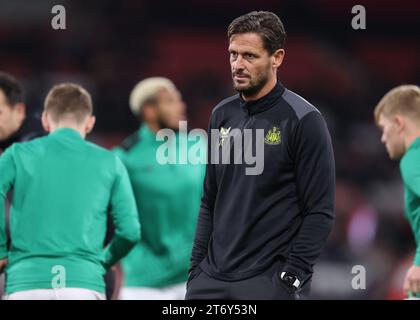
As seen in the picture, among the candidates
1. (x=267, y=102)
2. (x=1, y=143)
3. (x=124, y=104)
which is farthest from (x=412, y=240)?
(x=267, y=102)

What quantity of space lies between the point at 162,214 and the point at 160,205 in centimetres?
7

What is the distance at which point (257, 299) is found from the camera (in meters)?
3.72

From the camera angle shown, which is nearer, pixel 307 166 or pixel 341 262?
pixel 307 166

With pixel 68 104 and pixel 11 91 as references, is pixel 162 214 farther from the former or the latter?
pixel 68 104

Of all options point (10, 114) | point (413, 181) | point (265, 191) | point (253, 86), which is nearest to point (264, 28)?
point (253, 86)

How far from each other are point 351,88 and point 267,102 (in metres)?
9.10

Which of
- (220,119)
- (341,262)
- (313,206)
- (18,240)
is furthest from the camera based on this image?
(341,262)

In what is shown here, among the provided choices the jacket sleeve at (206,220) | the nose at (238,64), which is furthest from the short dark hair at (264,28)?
the jacket sleeve at (206,220)

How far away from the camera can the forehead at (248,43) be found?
12.7 feet

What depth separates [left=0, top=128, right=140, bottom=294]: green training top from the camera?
4621 mm

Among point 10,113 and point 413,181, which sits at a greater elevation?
point 10,113

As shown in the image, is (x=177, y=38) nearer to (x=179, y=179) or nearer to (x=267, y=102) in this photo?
(x=179, y=179)

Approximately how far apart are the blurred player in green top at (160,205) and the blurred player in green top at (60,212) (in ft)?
5.12

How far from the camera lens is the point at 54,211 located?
4.63 m
